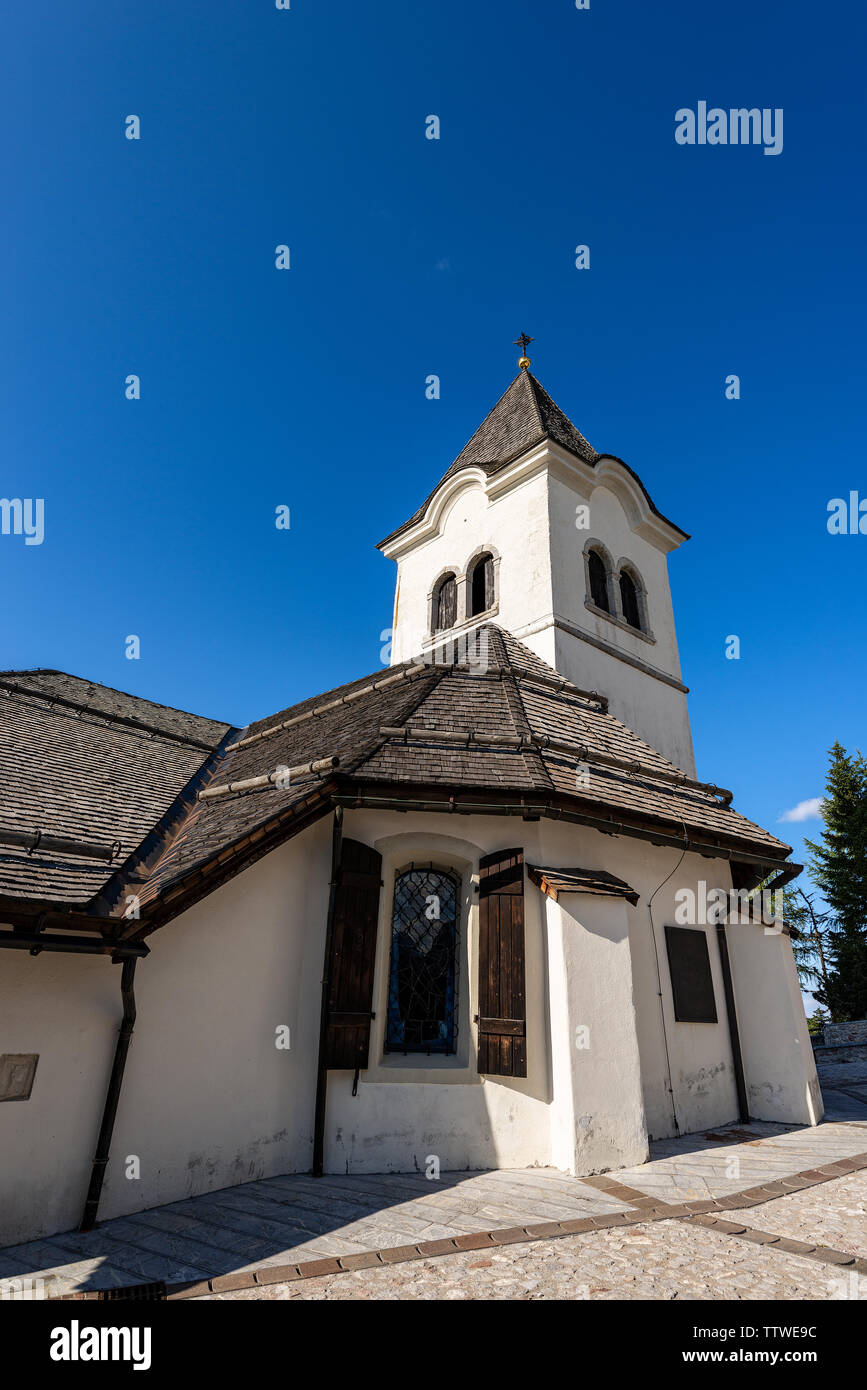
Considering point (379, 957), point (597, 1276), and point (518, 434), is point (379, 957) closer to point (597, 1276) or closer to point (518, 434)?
point (597, 1276)

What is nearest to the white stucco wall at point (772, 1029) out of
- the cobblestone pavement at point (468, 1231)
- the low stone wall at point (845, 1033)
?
the cobblestone pavement at point (468, 1231)

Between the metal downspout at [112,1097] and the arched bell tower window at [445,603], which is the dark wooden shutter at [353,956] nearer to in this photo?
the metal downspout at [112,1097]

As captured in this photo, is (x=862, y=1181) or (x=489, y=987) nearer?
(x=862, y=1181)

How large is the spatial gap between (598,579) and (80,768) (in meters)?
12.4

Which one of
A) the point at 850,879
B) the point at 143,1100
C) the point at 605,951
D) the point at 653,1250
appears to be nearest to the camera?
the point at 653,1250

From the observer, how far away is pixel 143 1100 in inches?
227

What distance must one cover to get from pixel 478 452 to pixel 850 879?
19.8 m

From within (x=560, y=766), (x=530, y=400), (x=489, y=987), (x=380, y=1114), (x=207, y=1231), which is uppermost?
(x=530, y=400)

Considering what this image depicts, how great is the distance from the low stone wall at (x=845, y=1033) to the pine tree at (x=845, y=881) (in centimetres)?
421

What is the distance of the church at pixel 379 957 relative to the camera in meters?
5.53

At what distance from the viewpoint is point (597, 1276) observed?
3.93m

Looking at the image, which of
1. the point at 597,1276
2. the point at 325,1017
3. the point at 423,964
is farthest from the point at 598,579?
the point at 597,1276
